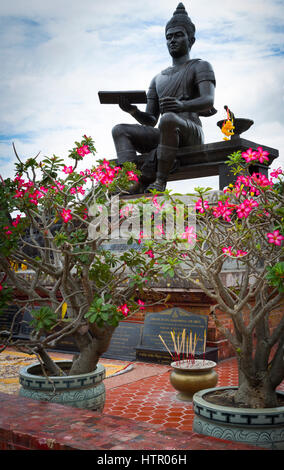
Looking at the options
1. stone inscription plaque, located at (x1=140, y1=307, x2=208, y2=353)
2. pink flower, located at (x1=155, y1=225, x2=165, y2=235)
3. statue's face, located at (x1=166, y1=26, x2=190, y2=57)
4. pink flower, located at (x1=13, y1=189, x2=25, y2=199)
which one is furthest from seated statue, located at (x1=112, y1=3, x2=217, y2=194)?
pink flower, located at (x1=13, y1=189, x2=25, y2=199)

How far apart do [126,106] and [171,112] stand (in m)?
0.89

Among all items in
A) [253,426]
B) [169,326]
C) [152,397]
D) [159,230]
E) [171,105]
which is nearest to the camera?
[253,426]

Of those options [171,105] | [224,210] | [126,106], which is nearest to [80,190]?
[224,210]

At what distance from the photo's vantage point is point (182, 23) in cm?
738

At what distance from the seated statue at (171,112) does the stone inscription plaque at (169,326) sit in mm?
2078

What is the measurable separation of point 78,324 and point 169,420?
1.16 m

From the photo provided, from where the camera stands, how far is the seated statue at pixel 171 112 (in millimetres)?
6816

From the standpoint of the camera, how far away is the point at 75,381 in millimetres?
3146

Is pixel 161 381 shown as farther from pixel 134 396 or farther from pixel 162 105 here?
pixel 162 105

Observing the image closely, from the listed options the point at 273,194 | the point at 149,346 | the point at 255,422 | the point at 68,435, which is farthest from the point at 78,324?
the point at 149,346

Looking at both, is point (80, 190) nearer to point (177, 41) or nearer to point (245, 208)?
point (245, 208)

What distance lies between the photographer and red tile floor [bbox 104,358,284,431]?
12.3 feet

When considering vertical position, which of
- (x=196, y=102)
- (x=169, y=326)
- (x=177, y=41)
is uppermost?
(x=177, y=41)

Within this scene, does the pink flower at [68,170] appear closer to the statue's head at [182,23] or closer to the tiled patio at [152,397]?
the tiled patio at [152,397]
